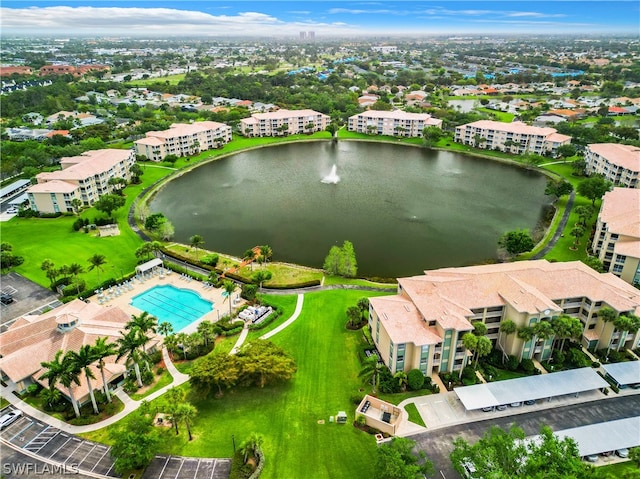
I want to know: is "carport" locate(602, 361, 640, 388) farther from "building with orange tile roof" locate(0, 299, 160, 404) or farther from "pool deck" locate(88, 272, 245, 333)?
"building with orange tile roof" locate(0, 299, 160, 404)

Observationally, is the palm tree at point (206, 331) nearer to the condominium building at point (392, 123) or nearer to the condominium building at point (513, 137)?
the condominium building at point (513, 137)

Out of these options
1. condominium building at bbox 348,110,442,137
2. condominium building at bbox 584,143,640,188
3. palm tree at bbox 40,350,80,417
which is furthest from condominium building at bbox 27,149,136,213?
condominium building at bbox 584,143,640,188

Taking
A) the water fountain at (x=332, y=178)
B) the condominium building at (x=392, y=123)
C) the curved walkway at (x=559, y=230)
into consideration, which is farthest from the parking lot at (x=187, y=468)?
the condominium building at (x=392, y=123)

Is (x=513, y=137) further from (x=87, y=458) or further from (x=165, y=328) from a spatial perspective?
(x=87, y=458)

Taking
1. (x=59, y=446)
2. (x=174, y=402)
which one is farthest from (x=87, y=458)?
(x=174, y=402)

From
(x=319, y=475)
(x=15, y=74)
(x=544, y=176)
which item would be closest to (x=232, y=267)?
(x=319, y=475)
